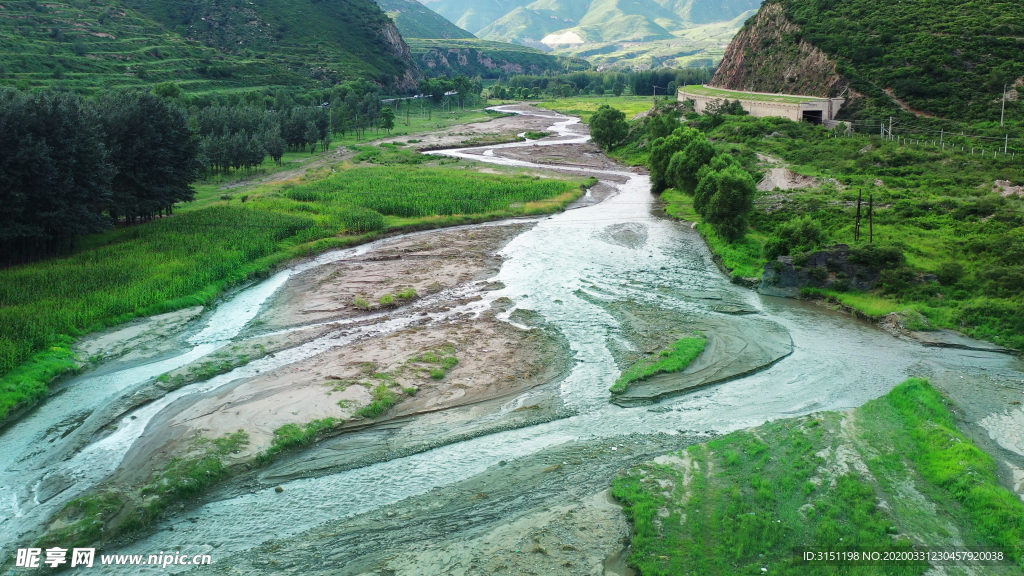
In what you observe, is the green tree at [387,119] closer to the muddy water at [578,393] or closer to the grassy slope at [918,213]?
the grassy slope at [918,213]

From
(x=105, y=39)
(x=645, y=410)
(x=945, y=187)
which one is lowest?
(x=645, y=410)

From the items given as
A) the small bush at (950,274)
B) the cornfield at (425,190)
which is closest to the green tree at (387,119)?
the cornfield at (425,190)

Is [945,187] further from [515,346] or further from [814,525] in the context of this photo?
[814,525]

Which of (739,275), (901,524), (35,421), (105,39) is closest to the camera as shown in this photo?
(901,524)

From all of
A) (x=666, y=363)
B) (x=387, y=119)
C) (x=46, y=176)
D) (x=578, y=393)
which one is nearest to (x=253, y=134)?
(x=387, y=119)

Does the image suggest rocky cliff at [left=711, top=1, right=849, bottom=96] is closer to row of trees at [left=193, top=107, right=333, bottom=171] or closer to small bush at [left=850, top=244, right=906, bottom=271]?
small bush at [left=850, top=244, right=906, bottom=271]

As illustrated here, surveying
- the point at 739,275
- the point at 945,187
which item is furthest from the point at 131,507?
the point at 945,187
